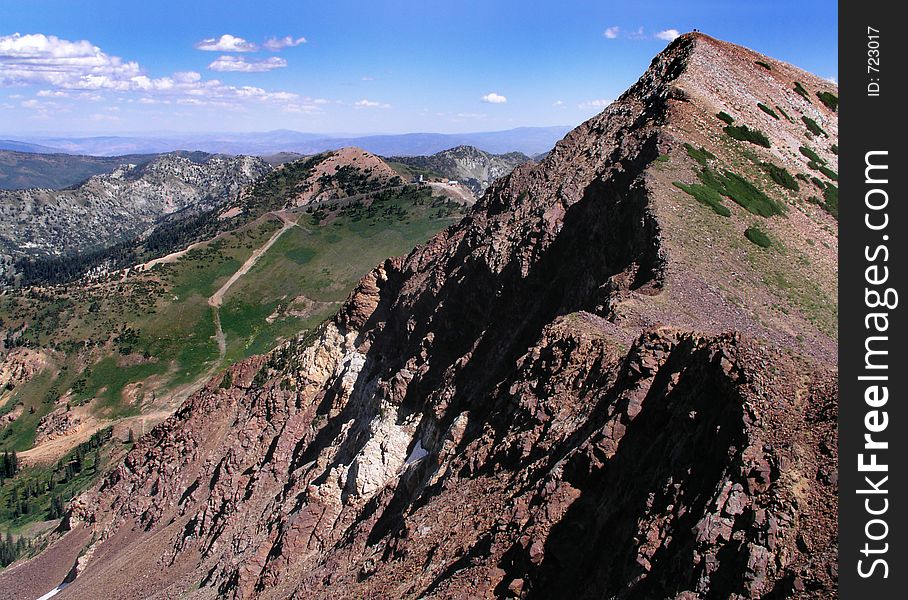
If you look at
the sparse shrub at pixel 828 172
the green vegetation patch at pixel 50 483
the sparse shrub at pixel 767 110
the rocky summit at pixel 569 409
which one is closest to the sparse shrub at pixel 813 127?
the rocky summit at pixel 569 409

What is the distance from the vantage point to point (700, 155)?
131 ft

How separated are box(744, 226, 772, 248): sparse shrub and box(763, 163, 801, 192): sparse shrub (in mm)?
10311

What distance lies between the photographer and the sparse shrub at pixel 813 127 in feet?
178

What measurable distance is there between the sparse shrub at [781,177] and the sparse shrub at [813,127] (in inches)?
582

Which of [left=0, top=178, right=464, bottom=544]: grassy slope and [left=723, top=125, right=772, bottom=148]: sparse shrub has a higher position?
[left=723, top=125, right=772, bottom=148]: sparse shrub

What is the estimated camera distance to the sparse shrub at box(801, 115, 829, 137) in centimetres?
5415

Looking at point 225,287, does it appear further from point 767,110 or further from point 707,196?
point 707,196

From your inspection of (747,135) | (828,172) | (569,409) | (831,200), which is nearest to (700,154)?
(747,135)

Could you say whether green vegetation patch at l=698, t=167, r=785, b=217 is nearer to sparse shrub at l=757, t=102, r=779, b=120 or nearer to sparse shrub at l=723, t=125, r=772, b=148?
sparse shrub at l=723, t=125, r=772, b=148

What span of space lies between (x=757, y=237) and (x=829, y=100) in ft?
131

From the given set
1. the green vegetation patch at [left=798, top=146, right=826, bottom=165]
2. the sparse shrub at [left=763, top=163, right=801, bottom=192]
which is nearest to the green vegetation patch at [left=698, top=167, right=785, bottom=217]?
the sparse shrub at [left=763, top=163, right=801, bottom=192]

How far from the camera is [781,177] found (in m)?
42.5
